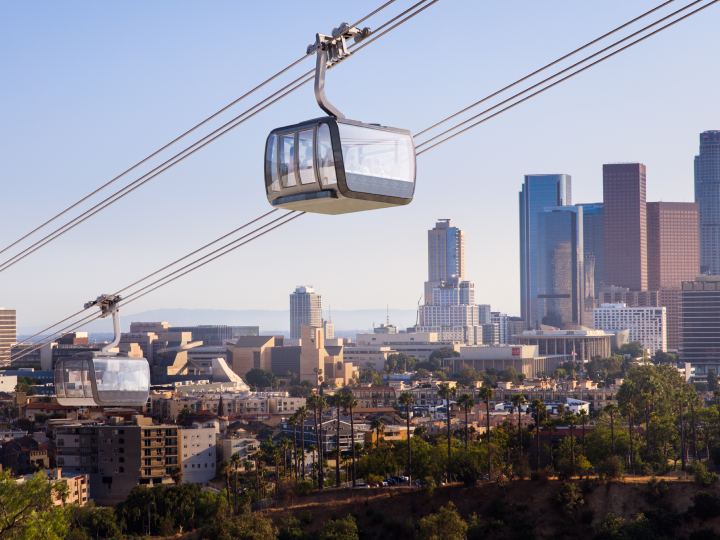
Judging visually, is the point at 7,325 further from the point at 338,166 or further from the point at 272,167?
the point at 338,166

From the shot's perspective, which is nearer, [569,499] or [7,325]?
[569,499]

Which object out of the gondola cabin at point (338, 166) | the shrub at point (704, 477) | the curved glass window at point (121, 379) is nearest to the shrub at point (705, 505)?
the shrub at point (704, 477)

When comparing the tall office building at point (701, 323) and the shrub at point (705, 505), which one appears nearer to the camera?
the shrub at point (705, 505)

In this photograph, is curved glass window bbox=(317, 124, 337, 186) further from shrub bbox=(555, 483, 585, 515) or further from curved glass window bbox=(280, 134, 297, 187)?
shrub bbox=(555, 483, 585, 515)

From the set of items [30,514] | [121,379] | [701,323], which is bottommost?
[30,514]

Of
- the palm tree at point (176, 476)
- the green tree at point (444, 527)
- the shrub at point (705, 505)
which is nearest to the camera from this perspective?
the shrub at point (705, 505)

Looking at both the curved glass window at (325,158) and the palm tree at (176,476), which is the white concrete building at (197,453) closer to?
the palm tree at (176,476)

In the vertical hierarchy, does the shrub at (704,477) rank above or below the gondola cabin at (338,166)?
below

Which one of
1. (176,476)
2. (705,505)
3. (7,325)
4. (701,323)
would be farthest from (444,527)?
(7,325)
